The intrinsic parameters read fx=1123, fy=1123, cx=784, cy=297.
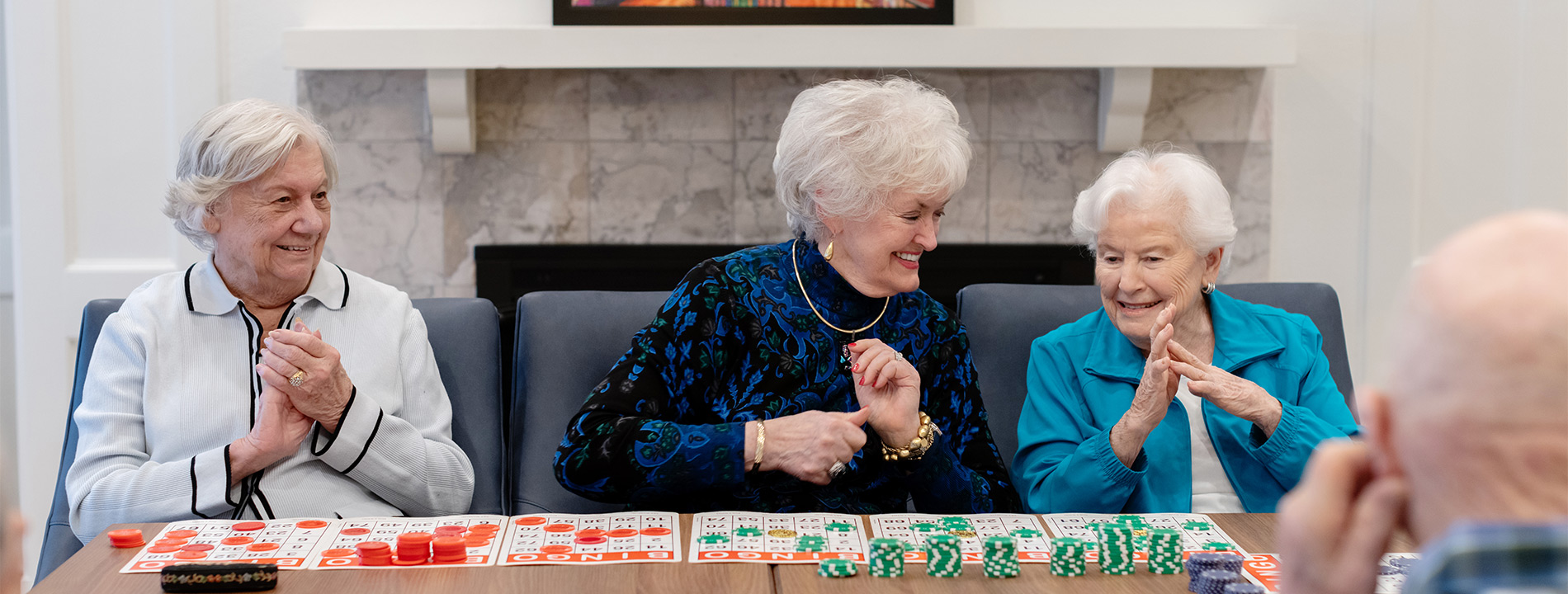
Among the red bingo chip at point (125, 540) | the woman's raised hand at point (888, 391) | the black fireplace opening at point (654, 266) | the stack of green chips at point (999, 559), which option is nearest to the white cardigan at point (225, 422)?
the red bingo chip at point (125, 540)

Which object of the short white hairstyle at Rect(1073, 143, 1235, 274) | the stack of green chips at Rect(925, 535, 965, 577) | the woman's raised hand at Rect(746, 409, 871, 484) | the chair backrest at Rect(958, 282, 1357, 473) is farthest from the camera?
the chair backrest at Rect(958, 282, 1357, 473)

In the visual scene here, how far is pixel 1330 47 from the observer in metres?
3.37

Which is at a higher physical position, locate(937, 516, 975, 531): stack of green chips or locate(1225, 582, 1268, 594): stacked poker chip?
locate(1225, 582, 1268, 594): stacked poker chip

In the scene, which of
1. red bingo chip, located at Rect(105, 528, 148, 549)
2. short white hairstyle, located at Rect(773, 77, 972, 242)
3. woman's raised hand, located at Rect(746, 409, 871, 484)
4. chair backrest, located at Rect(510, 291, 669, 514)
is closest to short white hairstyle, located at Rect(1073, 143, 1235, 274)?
short white hairstyle, located at Rect(773, 77, 972, 242)

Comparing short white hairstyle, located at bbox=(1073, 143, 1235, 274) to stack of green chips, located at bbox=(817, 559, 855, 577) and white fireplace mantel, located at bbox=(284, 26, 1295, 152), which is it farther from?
white fireplace mantel, located at bbox=(284, 26, 1295, 152)

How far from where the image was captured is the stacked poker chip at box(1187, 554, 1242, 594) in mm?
1260

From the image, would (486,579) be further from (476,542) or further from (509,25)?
(509,25)

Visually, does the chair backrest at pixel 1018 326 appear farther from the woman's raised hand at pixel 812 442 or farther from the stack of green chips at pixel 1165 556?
the stack of green chips at pixel 1165 556

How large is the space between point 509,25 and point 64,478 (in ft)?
6.01

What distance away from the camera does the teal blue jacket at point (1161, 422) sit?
1.77 metres

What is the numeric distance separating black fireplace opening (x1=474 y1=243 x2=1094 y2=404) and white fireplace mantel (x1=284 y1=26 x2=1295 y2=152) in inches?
19.8

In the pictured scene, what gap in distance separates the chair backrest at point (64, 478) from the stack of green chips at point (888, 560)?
127cm

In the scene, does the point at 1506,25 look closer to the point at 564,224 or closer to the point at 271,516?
the point at 564,224

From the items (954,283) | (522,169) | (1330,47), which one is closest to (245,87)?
(522,169)
